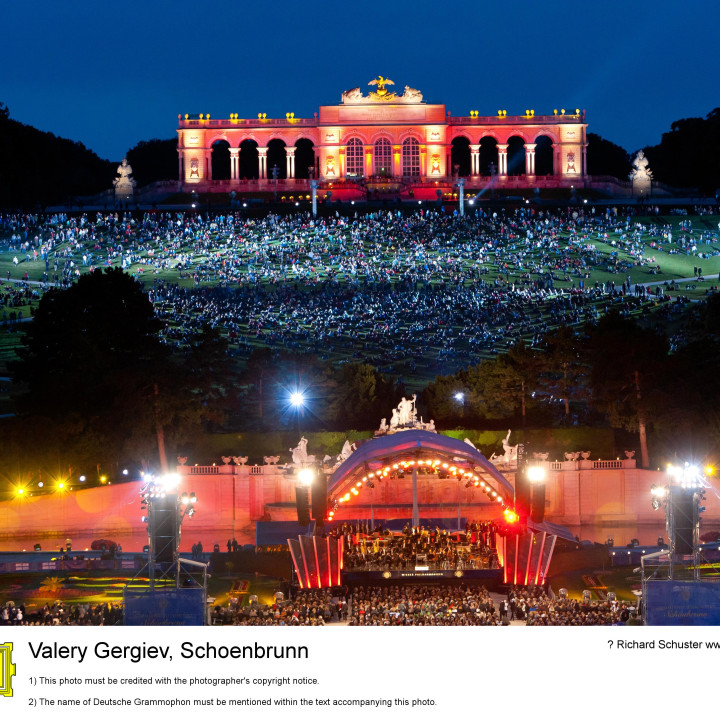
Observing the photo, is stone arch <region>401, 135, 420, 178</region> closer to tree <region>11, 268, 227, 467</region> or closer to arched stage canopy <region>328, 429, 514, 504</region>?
→ tree <region>11, 268, 227, 467</region>

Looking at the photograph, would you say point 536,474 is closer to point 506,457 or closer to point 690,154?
point 506,457

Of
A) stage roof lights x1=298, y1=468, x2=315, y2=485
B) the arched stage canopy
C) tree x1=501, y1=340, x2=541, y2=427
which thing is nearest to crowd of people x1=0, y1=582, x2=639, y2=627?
stage roof lights x1=298, y1=468, x2=315, y2=485

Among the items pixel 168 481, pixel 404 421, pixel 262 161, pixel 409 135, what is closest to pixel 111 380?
pixel 404 421

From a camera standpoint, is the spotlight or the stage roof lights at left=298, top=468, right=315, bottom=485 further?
the spotlight

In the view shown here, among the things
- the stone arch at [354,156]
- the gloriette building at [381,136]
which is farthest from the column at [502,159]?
the stone arch at [354,156]

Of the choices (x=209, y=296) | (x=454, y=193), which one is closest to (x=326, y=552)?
(x=209, y=296)

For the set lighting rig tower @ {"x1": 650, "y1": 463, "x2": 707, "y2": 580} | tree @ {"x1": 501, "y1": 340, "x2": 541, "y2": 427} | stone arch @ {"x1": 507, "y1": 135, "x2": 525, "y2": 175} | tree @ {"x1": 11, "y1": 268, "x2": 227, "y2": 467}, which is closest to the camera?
lighting rig tower @ {"x1": 650, "y1": 463, "x2": 707, "y2": 580}
